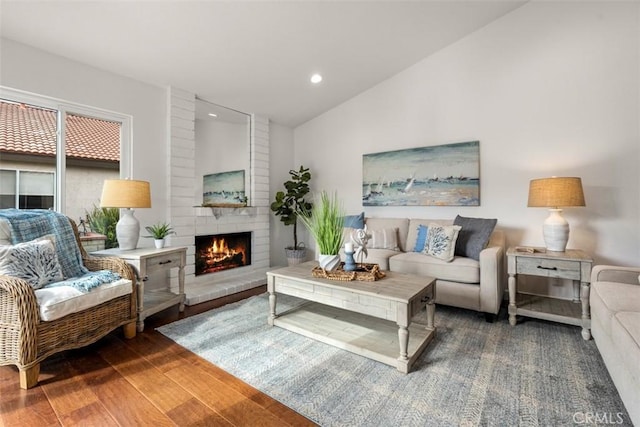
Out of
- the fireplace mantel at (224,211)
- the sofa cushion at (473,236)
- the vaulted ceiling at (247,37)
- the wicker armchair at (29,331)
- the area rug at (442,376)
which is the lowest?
the area rug at (442,376)

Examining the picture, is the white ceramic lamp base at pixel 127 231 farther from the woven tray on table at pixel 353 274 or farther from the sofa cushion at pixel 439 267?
the sofa cushion at pixel 439 267

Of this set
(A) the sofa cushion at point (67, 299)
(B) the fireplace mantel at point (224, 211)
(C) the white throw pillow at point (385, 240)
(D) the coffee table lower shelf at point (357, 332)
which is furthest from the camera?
(B) the fireplace mantel at point (224, 211)

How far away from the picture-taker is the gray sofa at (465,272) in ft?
8.45

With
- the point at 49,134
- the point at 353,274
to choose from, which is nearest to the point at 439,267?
the point at 353,274

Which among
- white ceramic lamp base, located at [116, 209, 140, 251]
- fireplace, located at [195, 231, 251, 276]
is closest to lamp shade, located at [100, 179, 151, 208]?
white ceramic lamp base, located at [116, 209, 140, 251]

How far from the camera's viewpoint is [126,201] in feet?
8.54

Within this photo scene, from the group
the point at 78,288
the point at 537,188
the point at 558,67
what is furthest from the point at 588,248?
the point at 78,288

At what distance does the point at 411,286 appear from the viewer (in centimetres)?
206

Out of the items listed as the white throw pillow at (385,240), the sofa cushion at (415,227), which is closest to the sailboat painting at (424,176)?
the sofa cushion at (415,227)

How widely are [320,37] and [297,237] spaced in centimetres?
307

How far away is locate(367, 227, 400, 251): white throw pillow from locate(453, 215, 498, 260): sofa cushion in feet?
2.41

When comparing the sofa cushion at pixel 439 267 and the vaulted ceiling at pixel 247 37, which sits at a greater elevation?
the vaulted ceiling at pixel 247 37

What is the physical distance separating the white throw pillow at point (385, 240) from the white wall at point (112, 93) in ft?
8.14

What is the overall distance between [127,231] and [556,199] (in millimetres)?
3775
